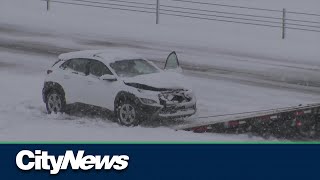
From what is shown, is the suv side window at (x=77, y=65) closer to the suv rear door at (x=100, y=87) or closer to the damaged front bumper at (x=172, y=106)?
the suv rear door at (x=100, y=87)

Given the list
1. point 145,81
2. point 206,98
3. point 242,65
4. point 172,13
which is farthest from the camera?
point 172,13

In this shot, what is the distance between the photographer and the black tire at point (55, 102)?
15742mm

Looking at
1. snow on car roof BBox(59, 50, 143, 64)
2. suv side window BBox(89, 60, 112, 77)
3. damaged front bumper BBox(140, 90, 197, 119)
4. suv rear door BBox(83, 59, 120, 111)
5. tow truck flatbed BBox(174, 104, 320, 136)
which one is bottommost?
tow truck flatbed BBox(174, 104, 320, 136)

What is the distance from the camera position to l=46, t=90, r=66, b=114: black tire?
15.7 meters

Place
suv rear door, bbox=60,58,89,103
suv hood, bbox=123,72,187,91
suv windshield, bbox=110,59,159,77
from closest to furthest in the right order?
suv hood, bbox=123,72,187,91 → suv windshield, bbox=110,59,159,77 → suv rear door, bbox=60,58,89,103

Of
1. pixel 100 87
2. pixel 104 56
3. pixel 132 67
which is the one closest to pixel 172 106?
pixel 132 67

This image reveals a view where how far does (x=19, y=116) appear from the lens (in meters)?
15.6

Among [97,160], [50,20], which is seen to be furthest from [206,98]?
[50,20]

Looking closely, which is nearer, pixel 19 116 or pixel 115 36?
pixel 19 116

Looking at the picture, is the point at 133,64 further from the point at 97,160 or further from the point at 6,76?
the point at 97,160

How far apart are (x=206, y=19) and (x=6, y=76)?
596 inches

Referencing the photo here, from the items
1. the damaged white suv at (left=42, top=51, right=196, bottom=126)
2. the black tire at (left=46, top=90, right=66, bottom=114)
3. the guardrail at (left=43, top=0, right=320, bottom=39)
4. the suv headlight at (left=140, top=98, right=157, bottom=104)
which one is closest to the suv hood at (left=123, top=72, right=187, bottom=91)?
the damaged white suv at (left=42, top=51, right=196, bottom=126)

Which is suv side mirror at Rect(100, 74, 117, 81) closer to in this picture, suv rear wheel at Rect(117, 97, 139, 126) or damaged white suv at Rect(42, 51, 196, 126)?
damaged white suv at Rect(42, 51, 196, 126)

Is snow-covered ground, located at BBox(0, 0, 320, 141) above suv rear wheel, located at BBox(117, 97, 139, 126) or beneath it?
above
